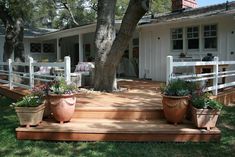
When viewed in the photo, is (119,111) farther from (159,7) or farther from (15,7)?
(159,7)

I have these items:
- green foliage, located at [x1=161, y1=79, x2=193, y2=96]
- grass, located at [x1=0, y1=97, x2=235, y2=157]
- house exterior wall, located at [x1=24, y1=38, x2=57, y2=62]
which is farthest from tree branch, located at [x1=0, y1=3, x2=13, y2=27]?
green foliage, located at [x1=161, y1=79, x2=193, y2=96]

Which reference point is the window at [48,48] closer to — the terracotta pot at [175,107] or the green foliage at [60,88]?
the green foliage at [60,88]

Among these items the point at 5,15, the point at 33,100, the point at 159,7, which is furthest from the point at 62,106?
the point at 159,7

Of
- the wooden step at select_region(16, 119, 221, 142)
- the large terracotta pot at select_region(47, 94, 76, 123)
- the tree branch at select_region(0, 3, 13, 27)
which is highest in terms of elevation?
the tree branch at select_region(0, 3, 13, 27)

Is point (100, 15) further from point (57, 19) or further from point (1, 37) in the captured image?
point (57, 19)

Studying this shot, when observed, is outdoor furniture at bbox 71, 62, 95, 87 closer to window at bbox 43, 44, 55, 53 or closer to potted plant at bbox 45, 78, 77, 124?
potted plant at bbox 45, 78, 77, 124

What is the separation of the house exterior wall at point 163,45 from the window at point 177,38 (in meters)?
0.16

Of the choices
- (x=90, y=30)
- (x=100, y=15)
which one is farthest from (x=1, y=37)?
(x=100, y=15)

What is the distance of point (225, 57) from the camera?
10.8 meters

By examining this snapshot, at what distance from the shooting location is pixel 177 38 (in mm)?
12562

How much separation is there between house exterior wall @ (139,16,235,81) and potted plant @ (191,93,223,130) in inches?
224

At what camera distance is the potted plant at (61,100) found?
5770mm

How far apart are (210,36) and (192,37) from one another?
823 millimetres

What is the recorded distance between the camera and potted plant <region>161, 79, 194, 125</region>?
565 centimetres
